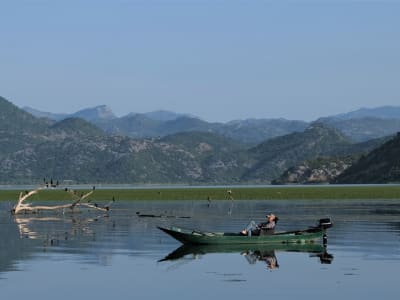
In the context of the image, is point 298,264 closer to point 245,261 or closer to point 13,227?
point 245,261

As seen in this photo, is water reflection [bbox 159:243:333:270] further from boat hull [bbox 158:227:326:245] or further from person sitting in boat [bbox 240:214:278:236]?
person sitting in boat [bbox 240:214:278:236]

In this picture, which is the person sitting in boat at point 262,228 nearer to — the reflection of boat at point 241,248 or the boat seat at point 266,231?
the boat seat at point 266,231

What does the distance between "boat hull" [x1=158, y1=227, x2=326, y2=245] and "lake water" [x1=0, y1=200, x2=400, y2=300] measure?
3.73 ft

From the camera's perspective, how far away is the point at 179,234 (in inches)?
2724

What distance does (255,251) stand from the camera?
65.8m

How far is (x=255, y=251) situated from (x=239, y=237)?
2.97 meters

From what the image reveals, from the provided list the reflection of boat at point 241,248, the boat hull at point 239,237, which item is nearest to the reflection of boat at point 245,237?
the boat hull at point 239,237

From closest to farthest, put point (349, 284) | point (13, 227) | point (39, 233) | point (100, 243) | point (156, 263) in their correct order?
point (349, 284) < point (156, 263) < point (100, 243) < point (39, 233) < point (13, 227)

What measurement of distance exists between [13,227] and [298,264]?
45.1 meters

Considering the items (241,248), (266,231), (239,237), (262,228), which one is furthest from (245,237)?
(266,231)

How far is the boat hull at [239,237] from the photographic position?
6838 centimetres

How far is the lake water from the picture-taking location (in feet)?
150

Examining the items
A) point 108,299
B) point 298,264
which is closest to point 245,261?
point 298,264

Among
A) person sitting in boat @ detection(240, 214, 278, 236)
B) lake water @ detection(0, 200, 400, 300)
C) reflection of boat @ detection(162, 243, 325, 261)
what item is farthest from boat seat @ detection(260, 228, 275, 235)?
lake water @ detection(0, 200, 400, 300)
